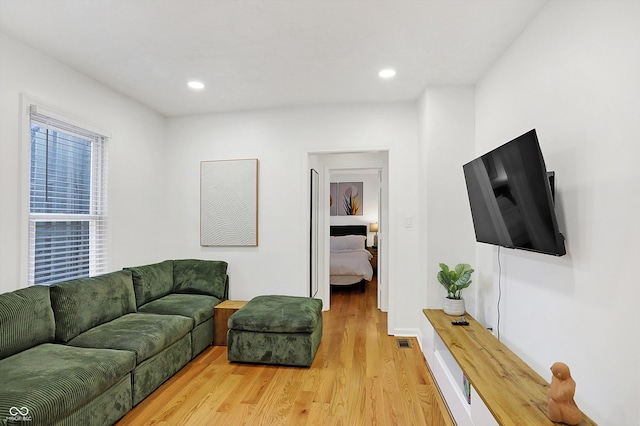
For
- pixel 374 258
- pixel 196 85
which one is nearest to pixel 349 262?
pixel 374 258

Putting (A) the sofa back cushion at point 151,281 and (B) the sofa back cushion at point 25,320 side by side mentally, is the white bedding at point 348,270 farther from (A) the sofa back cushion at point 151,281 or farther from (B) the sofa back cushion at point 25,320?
(B) the sofa back cushion at point 25,320

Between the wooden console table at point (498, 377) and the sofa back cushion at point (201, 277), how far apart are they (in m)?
2.35

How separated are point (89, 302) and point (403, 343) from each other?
2881mm

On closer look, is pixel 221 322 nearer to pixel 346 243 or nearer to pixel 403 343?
pixel 403 343

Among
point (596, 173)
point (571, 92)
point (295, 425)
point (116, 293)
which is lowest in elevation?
point (295, 425)

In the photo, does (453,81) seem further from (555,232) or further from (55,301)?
(55,301)

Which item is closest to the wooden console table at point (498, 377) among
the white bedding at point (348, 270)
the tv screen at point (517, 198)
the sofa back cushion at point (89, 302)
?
the tv screen at point (517, 198)

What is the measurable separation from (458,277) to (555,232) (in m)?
1.31

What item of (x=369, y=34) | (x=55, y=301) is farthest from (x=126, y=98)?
(x=369, y=34)

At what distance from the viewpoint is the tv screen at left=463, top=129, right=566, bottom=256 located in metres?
1.61

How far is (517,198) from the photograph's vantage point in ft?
5.99

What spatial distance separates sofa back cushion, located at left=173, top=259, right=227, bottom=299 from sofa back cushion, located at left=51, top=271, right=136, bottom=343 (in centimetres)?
70

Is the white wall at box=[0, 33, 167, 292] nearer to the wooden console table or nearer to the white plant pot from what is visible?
the wooden console table

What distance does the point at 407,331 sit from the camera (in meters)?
3.59
